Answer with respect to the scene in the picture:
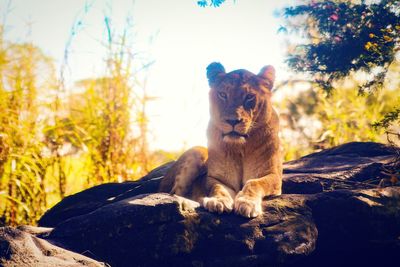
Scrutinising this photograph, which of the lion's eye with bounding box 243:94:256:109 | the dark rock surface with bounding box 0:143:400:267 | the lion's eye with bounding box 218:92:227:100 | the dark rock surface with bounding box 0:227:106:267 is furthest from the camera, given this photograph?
the lion's eye with bounding box 218:92:227:100

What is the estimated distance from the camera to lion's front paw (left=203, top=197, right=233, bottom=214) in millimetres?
4152

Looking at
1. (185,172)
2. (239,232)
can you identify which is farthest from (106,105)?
(239,232)

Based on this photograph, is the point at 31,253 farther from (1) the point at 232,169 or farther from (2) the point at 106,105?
(2) the point at 106,105

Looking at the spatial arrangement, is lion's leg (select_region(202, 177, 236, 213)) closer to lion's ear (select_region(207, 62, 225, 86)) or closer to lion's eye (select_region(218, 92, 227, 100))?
lion's eye (select_region(218, 92, 227, 100))

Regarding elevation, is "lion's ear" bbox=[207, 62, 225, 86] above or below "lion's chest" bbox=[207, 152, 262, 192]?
above

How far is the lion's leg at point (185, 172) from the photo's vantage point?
527cm

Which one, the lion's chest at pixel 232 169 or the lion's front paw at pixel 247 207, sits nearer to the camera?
the lion's front paw at pixel 247 207

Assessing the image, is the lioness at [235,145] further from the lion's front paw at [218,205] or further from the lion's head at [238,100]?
the lion's front paw at [218,205]

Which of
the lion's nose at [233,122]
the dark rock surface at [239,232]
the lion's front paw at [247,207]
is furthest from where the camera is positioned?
the lion's nose at [233,122]

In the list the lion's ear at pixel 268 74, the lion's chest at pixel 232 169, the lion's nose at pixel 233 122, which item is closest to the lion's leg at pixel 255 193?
the lion's chest at pixel 232 169

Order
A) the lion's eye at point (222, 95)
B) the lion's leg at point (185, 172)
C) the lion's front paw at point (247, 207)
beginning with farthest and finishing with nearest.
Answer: the lion's leg at point (185, 172) → the lion's eye at point (222, 95) → the lion's front paw at point (247, 207)

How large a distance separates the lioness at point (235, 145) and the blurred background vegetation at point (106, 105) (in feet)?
3.47

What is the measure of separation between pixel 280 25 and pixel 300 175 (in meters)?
2.00

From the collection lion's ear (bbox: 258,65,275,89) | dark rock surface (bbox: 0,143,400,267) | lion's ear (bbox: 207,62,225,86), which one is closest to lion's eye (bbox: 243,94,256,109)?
lion's ear (bbox: 258,65,275,89)
